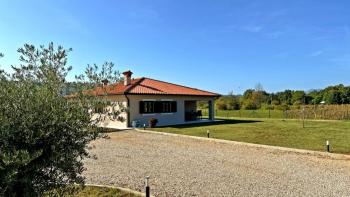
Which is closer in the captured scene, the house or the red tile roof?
the house

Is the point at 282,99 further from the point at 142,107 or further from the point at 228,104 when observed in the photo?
the point at 142,107

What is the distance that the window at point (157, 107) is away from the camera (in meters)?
27.8

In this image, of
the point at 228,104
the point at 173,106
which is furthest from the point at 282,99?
the point at 173,106

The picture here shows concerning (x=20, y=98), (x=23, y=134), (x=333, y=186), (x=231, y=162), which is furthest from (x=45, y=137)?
(x=231, y=162)

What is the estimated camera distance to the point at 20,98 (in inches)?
163

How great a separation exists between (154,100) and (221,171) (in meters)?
18.9

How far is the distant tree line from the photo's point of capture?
180 feet

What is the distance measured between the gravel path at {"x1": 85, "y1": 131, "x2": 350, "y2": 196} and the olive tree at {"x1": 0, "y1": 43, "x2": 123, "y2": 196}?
3632 mm

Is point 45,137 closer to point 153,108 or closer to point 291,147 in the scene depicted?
point 291,147

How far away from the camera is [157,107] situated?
2897 centimetres

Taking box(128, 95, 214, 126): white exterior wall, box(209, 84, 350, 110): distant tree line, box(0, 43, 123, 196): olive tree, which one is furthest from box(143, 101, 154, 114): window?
box(209, 84, 350, 110): distant tree line

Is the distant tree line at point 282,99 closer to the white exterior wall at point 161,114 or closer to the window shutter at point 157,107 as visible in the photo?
the white exterior wall at point 161,114

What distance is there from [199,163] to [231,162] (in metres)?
1.20

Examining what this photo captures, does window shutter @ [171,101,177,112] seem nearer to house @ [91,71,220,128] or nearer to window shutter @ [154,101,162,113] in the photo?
house @ [91,71,220,128]
